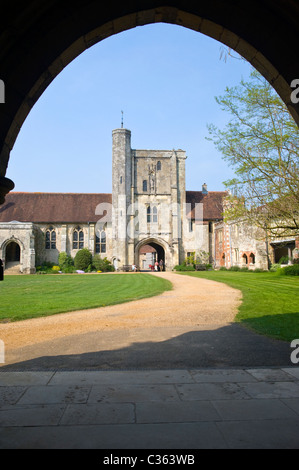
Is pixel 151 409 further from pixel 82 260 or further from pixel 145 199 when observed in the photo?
pixel 145 199

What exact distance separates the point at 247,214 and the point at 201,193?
27.6 meters

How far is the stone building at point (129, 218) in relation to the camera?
39.9 m

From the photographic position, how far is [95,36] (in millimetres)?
3922

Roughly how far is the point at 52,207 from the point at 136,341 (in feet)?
122

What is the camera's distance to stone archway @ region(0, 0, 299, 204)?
364 centimetres

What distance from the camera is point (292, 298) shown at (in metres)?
12.5

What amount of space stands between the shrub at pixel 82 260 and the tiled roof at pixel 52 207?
155 inches

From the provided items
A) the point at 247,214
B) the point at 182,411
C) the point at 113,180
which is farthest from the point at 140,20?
the point at 113,180

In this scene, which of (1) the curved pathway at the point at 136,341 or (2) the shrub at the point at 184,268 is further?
(2) the shrub at the point at 184,268

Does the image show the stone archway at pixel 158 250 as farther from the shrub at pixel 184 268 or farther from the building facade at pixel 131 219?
the shrub at pixel 184 268

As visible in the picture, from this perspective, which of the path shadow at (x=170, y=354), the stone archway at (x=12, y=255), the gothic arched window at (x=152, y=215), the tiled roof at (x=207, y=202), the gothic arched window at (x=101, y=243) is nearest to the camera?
the path shadow at (x=170, y=354)

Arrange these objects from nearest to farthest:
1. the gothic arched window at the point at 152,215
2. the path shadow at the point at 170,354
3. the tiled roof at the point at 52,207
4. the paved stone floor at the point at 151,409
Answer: the paved stone floor at the point at 151,409 < the path shadow at the point at 170,354 < the tiled roof at the point at 52,207 < the gothic arched window at the point at 152,215

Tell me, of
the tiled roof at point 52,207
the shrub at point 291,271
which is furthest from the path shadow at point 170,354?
the tiled roof at point 52,207

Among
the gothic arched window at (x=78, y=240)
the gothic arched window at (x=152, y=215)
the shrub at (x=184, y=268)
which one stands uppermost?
the gothic arched window at (x=152, y=215)
